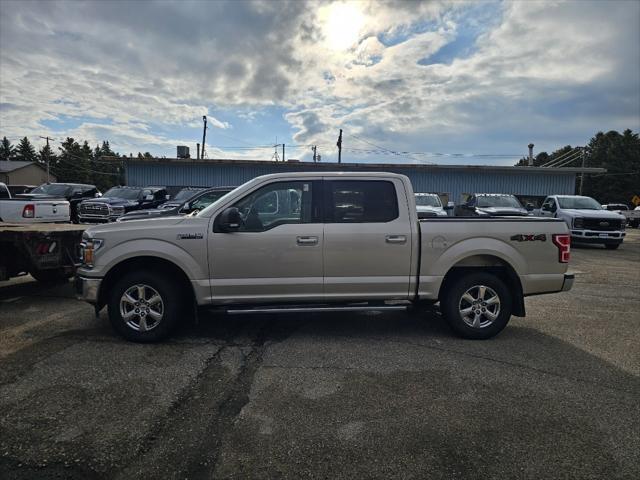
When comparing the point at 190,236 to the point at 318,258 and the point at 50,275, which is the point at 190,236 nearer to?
the point at 318,258

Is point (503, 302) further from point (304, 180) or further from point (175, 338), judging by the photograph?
point (175, 338)

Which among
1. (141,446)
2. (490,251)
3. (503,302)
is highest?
(490,251)

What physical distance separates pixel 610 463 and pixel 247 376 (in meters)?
2.83

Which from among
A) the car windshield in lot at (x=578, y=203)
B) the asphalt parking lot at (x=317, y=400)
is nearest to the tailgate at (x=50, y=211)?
the asphalt parking lot at (x=317, y=400)

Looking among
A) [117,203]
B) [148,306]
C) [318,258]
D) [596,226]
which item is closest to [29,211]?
[148,306]

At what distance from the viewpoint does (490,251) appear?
15.9 feet

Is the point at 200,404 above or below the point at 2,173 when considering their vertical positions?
below

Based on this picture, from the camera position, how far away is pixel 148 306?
15.1 ft

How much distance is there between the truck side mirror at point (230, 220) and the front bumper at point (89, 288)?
1514 mm

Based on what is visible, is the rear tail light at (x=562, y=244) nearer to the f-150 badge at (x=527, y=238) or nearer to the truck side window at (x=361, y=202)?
the f-150 badge at (x=527, y=238)

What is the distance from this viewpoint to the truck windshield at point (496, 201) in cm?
1498

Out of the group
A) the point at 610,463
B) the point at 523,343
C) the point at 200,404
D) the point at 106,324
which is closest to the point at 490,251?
the point at 523,343

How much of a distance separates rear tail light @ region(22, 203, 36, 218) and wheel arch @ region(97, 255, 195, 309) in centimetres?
432

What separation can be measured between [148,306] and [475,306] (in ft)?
12.5
